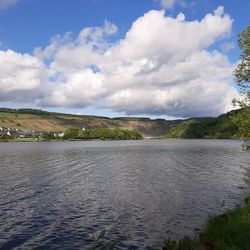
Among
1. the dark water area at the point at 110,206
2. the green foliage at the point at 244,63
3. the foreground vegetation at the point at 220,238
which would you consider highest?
the green foliage at the point at 244,63

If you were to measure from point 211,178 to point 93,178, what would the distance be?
65.3ft

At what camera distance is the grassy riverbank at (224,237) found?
1895cm

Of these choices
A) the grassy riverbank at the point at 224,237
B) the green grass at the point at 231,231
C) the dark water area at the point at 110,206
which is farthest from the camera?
the dark water area at the point at 110,206

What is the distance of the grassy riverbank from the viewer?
18953 millimetres

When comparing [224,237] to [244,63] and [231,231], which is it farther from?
[244,63]

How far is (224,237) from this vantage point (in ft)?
71.2

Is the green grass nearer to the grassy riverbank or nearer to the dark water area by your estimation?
the grassy riverbank

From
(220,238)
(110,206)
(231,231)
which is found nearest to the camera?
(220,238)

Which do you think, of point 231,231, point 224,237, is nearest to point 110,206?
point 231,231

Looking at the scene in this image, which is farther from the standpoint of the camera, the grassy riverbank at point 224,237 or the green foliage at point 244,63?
the green foliage at point 244,63

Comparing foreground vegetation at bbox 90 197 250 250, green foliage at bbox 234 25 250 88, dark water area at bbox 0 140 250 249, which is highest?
green foliage at bbox 234 25 250 88

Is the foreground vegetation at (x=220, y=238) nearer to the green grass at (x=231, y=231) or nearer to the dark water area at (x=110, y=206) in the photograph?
the green grass at (x=231, y=231)

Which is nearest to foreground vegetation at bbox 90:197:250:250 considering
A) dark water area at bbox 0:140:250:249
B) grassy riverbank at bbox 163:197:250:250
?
grassy riverbank at bbox 163:197:250:250

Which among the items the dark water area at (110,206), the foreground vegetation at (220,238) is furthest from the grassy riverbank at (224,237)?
the dark water area at (110,206)
